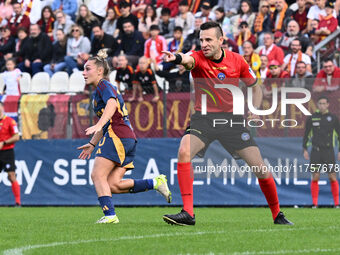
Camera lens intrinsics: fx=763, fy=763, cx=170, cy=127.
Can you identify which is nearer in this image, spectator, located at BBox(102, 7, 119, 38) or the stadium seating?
the stadium seating

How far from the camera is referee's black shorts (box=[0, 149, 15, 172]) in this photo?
15703 mm

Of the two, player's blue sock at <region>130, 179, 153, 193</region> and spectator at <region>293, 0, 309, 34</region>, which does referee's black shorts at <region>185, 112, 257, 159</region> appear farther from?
spectator at <region>293, 0, 309, 34</region>

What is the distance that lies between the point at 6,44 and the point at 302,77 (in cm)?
992

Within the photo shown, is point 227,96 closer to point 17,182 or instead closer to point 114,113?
point 114,113

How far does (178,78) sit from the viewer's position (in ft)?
52.6

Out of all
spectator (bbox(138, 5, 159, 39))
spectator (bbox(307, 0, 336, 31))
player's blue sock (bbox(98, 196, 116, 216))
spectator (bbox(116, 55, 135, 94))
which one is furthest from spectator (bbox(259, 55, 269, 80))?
player's blue sock (bbox(98, 196, 116, 216))

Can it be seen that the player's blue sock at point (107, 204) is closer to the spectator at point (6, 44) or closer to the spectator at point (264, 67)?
the spectator at point (264, 67)

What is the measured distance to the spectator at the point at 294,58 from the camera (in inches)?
635

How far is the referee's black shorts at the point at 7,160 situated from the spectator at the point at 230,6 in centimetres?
680

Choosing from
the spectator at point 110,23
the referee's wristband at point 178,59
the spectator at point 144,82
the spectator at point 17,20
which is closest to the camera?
the referee's wristband at point 178,59

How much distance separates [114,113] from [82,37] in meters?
11.2

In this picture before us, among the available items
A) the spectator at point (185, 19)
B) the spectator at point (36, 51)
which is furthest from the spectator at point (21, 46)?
the spectator at point (185, 19)

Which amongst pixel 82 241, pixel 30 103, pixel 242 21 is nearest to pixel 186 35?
pixel 242 21

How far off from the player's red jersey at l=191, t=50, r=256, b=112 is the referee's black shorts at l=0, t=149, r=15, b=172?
8313 millimetres
